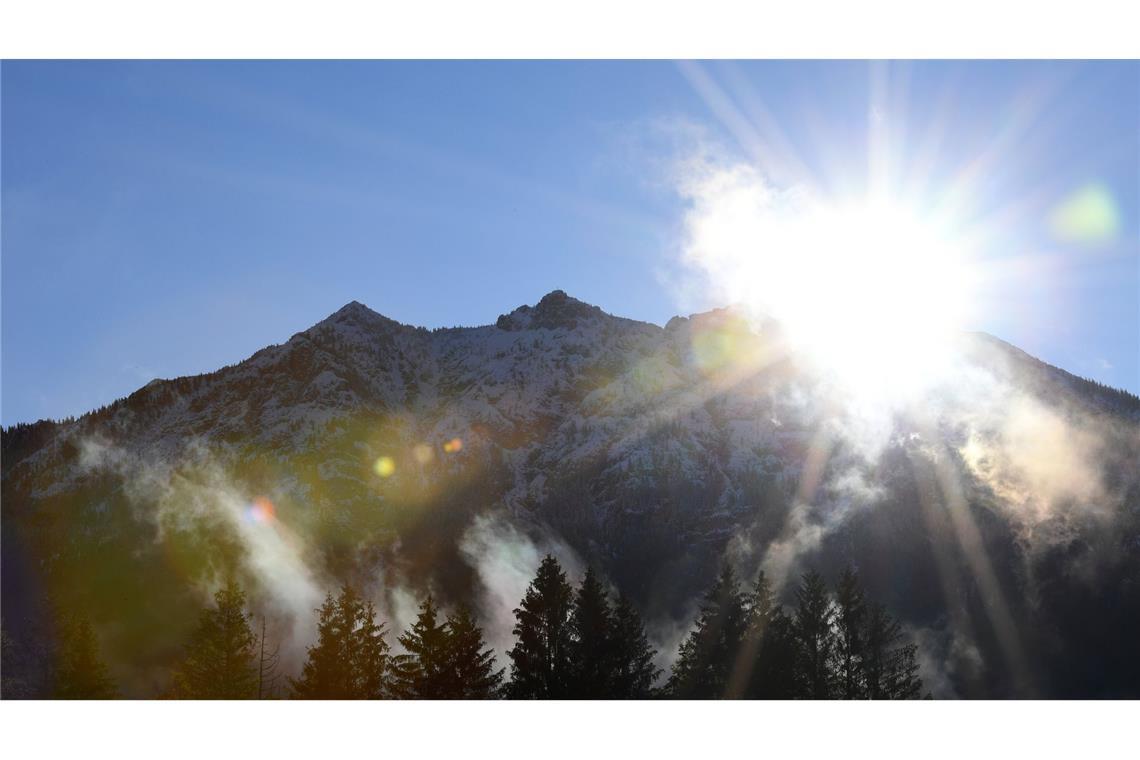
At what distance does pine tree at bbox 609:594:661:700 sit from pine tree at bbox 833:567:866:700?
11.9 metres

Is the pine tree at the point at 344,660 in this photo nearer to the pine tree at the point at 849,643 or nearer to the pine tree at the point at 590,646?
the pine tree at the point at 590,646

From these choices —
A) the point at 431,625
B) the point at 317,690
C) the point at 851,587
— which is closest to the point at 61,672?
the point at 317,690

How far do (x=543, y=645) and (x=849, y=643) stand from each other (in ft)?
66.8

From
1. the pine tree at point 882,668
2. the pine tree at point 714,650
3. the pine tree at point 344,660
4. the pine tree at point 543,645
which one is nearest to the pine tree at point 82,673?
the pine tree at point 344,660

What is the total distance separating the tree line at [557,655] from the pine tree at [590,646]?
0.08 m

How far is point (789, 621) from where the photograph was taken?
7269cm

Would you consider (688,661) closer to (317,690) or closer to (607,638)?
(607,638)

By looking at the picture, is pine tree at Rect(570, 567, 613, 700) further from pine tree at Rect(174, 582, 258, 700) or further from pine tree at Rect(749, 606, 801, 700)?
pine tree at Rect(174, 582, 258, 700)

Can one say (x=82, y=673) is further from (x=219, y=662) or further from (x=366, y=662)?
(x=366, y=662)

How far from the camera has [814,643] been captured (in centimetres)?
7150

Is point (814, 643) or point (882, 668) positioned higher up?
point (814, 643)

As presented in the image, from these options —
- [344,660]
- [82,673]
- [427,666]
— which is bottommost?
[427,666]

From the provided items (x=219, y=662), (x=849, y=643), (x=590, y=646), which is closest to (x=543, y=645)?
(x=590, y=646)

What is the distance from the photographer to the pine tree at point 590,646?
216 ft
